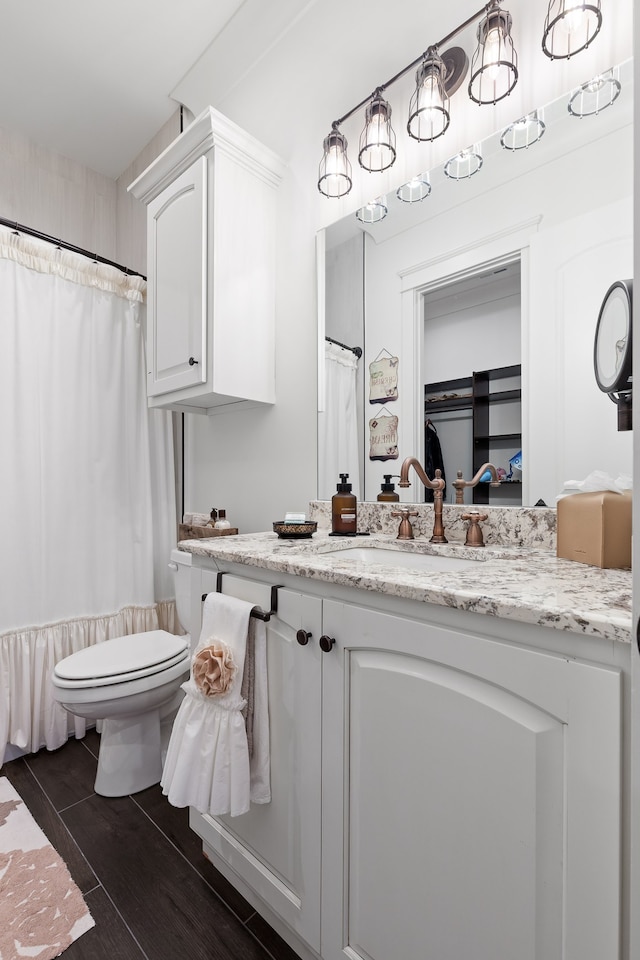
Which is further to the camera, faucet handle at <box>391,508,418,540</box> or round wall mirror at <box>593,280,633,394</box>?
faucet handle at <box>391,508,418,540</box>

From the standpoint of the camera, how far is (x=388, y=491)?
5.01 ft

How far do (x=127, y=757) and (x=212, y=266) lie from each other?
1.79 m

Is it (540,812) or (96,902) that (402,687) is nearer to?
(540,812)

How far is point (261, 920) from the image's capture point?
121cm

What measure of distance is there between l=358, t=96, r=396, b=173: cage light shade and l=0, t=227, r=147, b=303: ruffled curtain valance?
1307 millimetres

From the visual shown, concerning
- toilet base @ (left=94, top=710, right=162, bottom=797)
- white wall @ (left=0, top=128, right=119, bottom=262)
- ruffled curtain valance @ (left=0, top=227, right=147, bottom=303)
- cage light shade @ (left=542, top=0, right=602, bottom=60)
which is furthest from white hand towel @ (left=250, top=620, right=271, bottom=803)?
white wall @ (left=0, top=128, right=119, bottom=262)

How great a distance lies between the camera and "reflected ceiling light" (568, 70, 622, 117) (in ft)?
3.54

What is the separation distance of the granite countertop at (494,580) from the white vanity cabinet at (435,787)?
4cm

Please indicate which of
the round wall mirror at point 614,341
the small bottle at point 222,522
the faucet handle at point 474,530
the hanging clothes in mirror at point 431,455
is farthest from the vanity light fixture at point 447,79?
the small bottle at point 222,522

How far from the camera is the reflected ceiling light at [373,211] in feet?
5.03

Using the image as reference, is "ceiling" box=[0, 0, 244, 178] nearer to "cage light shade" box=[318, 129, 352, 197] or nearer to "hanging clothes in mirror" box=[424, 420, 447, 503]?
"cage light shade" box=[318, 129, 352, 197]

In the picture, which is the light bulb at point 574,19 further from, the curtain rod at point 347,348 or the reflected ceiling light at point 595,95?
the curtain rod at point 347,348

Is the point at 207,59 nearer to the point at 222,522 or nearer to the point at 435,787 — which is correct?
the point at 222,522

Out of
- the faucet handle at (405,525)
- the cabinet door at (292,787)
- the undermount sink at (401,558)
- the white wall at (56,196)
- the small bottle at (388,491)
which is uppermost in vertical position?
the white wall at (56,196)
